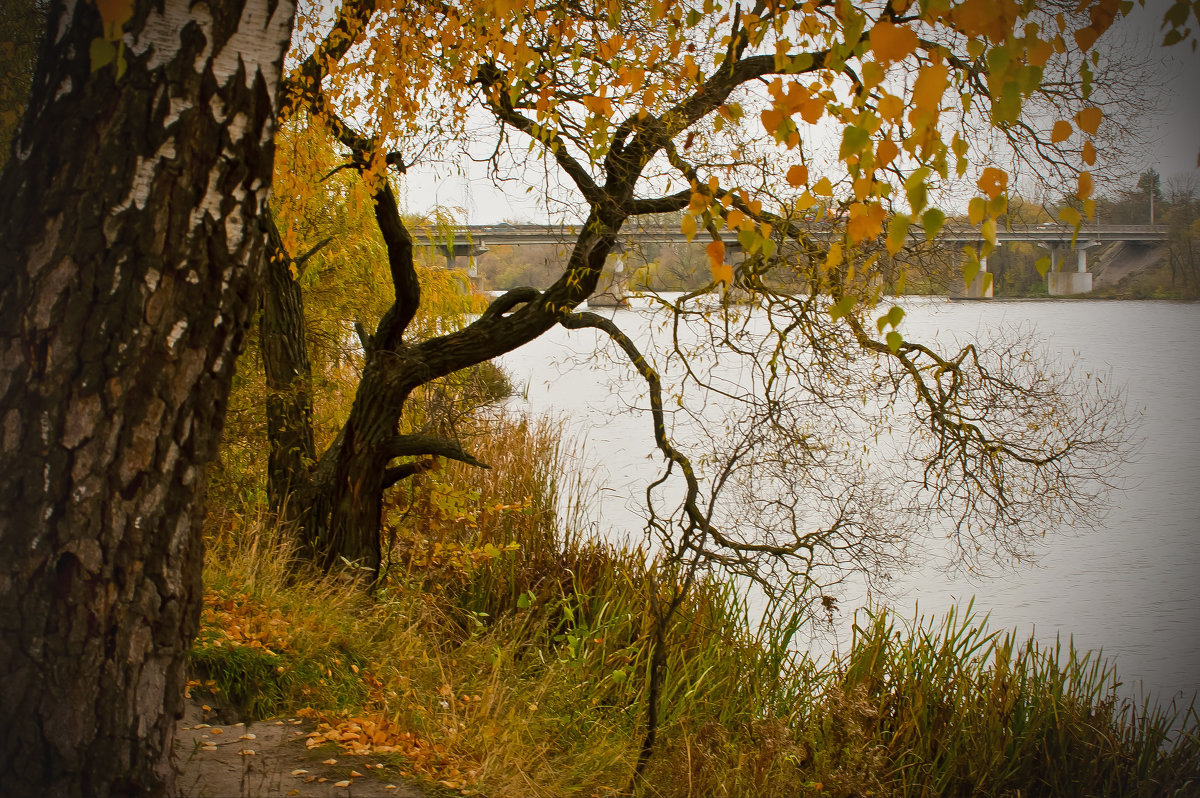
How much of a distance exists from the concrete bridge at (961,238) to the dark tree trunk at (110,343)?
4.54ft

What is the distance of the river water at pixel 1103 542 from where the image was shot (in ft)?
21.6

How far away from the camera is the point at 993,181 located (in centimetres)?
150

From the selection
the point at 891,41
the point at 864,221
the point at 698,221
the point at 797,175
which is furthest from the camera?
the point at 698,221

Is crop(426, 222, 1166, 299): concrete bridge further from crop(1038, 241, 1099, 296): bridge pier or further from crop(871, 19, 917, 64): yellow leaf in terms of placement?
crop(871, 19, 917, 64): yellow leaf

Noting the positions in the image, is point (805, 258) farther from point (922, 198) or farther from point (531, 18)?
point (922, 198)

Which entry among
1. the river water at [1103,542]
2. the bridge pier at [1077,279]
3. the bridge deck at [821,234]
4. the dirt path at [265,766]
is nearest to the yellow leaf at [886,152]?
the bridge deck at [821,234]

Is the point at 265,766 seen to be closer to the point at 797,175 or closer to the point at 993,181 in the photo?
the point at 797,175

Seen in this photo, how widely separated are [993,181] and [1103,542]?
860 centimetres

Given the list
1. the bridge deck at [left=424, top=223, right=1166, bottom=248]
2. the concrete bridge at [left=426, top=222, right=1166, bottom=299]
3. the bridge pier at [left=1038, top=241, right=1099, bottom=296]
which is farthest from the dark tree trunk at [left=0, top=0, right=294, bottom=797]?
the bridge pier at [left=1038, top=241, right=1099, bottom=296]

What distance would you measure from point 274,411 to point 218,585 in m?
1.36

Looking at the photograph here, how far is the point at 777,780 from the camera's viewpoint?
3.55 meters

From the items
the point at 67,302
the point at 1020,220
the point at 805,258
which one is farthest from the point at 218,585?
the point at 1020,220

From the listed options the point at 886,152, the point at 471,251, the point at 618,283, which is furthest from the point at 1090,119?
the point at 471,251

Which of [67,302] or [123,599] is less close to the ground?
[67,302]
